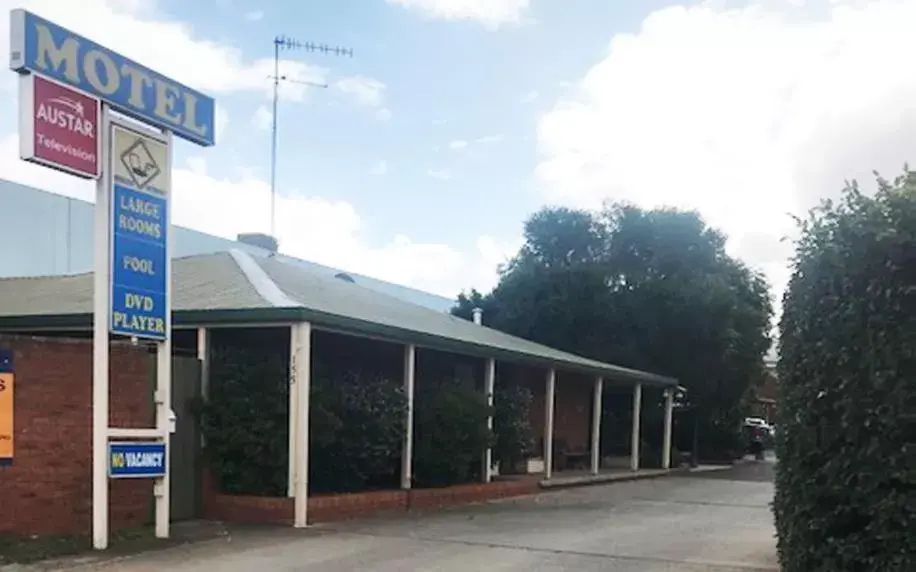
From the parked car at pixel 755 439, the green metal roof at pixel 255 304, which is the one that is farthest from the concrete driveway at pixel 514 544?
the parked car at pixel 755 439

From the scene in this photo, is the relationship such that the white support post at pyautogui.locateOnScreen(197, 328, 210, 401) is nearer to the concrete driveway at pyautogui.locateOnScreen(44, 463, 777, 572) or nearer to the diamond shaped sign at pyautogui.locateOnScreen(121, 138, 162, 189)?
the concrete driveway at pyautogui.locateOnScreen(44, 463, 777, 572)

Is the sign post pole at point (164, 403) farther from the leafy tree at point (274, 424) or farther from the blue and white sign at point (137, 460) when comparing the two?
the leafy tree at point (274, 424)

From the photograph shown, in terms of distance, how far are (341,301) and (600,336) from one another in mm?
15926

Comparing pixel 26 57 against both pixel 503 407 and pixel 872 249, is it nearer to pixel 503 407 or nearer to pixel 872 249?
pixel 872 249

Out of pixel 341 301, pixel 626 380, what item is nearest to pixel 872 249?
pixel 341 301

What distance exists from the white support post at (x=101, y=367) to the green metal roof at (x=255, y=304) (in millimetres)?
2492

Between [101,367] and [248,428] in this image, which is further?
[248,428]

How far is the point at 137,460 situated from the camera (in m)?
9.88

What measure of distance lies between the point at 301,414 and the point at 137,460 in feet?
7.84

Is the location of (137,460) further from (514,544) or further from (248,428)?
(514,544)

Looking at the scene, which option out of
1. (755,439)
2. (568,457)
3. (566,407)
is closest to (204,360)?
(568,457)

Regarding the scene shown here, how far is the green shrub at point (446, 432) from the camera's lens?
49.1 ft

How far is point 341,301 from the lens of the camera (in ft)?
50.5

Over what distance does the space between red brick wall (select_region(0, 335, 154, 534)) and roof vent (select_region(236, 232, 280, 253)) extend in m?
14.8
